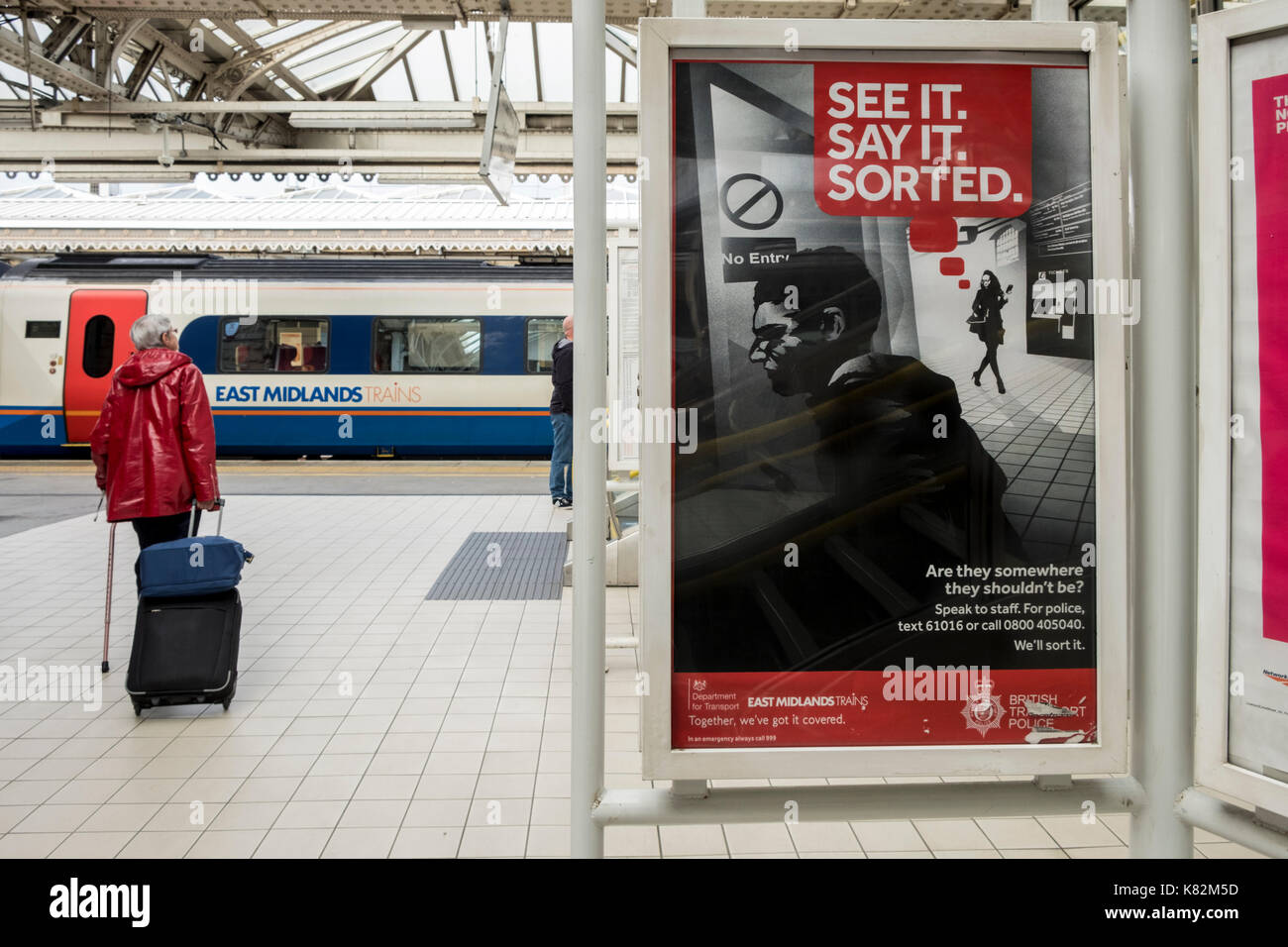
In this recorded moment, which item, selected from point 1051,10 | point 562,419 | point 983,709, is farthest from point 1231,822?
point 562,419

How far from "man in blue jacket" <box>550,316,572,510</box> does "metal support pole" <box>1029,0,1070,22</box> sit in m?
7.04

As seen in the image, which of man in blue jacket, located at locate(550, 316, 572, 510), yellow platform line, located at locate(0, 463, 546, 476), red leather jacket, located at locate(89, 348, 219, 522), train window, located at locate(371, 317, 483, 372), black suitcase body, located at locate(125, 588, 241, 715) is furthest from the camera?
train window, located at locate(371, 317, 483, 372)

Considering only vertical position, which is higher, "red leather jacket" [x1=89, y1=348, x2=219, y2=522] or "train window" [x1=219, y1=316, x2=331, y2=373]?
"train window" [x1=219, y1=316, x2=331, y2=373]

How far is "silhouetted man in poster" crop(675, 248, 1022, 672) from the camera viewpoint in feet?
6.63

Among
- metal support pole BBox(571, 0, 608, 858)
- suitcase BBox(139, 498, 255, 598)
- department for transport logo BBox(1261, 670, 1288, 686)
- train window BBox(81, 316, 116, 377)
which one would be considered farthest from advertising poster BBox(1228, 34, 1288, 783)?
train window BBox(81, 316, 116, 377)

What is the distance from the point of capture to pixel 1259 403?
1.89 metres

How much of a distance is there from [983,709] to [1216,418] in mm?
717

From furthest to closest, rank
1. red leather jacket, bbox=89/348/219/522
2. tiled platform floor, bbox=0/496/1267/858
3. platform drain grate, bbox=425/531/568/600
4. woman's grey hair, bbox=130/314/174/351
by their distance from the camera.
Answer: platform drain grate, bbox=425/531/568/600, woman's grey hair, bbox=130/314/174/351, red leather jacket, bbox=89/348/219/522, tiled platform floor, bbox=0/496/1267/858

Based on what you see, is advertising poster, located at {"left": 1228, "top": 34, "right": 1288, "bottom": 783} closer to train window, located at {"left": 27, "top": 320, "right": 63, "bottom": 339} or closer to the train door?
the train door

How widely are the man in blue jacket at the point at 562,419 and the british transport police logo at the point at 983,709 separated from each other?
7331 mm

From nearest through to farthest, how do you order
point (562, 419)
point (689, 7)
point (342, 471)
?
Answer: 1. point (689, 7)
2. point (562, 419)
3. point (342, 471)

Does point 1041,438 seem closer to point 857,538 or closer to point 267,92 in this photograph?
point 857,538

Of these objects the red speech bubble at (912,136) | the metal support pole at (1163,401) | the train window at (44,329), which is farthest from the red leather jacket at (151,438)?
the train window at (44,329)

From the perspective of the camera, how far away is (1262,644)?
190 cm
